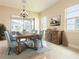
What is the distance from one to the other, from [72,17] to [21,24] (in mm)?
4849

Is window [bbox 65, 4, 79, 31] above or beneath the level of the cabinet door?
above

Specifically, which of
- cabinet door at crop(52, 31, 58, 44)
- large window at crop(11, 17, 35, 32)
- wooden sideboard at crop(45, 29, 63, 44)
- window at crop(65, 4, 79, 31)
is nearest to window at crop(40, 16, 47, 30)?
large window at crop(11, 17, 35, 32)

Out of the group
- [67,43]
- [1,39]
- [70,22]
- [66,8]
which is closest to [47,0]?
[66,8]

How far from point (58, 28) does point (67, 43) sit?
4.39ft

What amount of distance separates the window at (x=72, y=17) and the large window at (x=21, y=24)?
408cm

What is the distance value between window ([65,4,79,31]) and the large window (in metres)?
4.08

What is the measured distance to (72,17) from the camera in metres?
5.18

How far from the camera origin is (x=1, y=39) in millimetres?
6867

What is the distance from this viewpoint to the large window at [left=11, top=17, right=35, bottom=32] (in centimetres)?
782

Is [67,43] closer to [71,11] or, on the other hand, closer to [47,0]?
[71,11]

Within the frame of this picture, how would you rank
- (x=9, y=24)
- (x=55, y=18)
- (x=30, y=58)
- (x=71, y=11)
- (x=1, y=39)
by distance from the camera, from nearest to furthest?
(x=30, y=58), (x=71, y=11), (x=55, y=18), (x=1, y=39), (x=9, y=24)

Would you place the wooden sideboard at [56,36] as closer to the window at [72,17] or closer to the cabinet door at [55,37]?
the cabinet door at [55,37]

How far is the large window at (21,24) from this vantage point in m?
7.82

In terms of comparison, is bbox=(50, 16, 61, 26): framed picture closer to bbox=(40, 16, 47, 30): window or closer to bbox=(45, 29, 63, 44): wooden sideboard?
bbox=(45, 29, 63, 44): wooden sideboard
